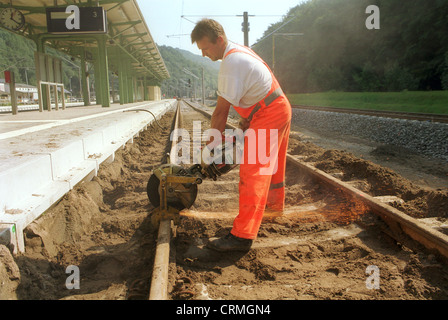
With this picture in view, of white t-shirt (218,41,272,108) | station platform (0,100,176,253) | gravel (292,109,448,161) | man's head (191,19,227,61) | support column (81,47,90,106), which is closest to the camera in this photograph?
station platform (0,100,176,253)

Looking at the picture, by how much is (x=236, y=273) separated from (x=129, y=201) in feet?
6.56

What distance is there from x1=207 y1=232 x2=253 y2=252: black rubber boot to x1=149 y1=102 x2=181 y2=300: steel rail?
0.40 m

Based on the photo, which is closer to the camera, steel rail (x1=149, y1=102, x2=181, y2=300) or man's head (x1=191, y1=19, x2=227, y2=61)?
steel rail (x1=149, y1=102, x2=181, y2=300)

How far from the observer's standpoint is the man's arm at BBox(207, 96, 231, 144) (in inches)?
110

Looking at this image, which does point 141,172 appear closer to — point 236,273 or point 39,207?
point 39,207

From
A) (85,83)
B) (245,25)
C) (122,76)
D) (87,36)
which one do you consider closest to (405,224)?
(87,36)

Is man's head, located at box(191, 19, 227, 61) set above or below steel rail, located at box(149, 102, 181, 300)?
above

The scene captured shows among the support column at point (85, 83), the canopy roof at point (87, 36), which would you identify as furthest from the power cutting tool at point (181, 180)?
the support column at point (85, 83)

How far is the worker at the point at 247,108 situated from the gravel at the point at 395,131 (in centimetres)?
624

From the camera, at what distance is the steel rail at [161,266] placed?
6.44ft

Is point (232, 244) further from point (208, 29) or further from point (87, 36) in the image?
point (87, 36)

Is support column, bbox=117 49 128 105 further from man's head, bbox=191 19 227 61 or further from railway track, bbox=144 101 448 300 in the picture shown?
man's head, bbox=191 19 227 61

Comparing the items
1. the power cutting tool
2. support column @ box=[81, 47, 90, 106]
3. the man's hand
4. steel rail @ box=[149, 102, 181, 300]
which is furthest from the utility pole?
steel rail @ box=[149, 102, 181, 300]

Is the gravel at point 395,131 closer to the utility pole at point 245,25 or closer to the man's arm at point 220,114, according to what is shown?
the man's arm at point 220,114
